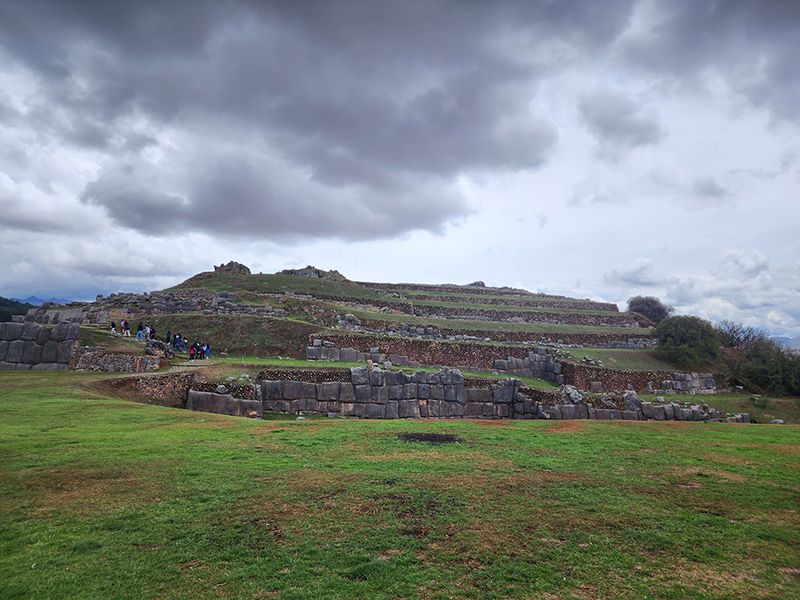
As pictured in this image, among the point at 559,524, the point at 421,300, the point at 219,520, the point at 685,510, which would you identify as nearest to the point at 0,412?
the point at 219,520

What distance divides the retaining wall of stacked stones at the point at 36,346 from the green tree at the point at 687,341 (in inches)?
1645

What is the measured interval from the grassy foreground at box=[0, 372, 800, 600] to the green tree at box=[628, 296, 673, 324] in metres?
64.5

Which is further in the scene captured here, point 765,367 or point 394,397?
point 765,367

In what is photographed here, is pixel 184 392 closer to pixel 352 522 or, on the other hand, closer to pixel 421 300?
pixel 352 522

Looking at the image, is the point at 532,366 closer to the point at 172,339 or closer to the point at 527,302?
the point at 172,339

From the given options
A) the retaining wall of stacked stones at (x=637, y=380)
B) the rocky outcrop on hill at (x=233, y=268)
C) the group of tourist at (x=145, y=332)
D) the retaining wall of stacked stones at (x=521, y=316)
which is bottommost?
the retaining wall of stacked stones at (x=637, y=380)

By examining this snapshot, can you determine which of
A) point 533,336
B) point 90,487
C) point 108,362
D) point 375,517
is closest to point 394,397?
point 108,362

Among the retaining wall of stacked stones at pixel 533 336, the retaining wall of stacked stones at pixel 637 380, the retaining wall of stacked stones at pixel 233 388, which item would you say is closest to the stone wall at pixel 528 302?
the retaining wall of stacked stones at pixel 533 336

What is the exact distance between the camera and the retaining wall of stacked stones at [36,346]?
19.8 meters

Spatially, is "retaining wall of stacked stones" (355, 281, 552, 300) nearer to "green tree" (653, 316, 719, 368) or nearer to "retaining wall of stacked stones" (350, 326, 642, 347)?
"retaining wall of stacked stones" (350, 326, 642, 347)

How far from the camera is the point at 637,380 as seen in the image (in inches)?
1190

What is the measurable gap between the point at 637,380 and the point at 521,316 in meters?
24.4

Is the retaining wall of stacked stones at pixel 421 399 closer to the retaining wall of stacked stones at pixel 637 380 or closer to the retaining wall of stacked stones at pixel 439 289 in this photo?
the retaining wall of stacked stones at pixel 637 380

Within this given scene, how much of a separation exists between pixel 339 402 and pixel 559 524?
50.6ft
